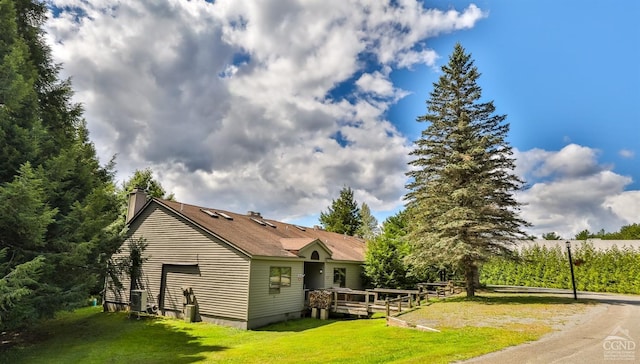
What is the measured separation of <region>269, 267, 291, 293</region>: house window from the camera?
59.6 ft

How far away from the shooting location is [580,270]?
31688mm

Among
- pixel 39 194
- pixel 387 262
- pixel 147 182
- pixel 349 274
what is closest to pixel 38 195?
pixel 39 194

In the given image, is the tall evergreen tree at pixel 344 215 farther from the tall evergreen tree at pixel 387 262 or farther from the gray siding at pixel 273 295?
the gray siding at pixel 273 295

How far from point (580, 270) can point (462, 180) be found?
18977 mm

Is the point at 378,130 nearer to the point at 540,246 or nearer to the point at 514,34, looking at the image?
the point at 514,34

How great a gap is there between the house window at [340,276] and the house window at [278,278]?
5.23 meters

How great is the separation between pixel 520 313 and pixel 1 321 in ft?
62.6

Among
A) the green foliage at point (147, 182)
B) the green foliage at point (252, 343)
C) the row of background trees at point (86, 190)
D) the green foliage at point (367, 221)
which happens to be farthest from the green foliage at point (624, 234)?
the green foliage at point (147, 182)

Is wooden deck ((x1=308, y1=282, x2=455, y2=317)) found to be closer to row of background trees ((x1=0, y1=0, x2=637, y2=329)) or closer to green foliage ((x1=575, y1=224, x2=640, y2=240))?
row of background trees ((x1=0, y1=0, x2=637, y2=329))

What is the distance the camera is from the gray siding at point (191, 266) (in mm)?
17000

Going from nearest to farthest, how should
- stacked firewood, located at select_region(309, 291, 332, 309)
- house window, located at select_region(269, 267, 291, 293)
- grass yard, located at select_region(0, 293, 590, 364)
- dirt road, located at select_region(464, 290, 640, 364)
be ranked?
dirt road, located at select_region(464, 290, 640, 364)
grass yard, located at select_region(0, 293, 590, 364)
house window, located at select_region(269, 267, 291, 293)
stacked firewood, located at select_region(309, 291, 332, 309)

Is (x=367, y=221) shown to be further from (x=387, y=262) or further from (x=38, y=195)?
(x=38, y=195)

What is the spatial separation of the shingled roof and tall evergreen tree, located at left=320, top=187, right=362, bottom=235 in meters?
27.6

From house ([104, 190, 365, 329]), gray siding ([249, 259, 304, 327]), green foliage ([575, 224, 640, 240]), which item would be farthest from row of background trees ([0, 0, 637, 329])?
green foliage ([575, 224, 640, 240])
